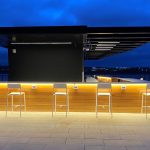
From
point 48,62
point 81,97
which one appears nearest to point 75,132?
point 81,97

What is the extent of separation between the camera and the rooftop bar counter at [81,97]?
25.9 ft

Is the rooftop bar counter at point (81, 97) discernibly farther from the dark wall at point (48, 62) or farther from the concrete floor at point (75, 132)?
the dark wall at point (48, 62)

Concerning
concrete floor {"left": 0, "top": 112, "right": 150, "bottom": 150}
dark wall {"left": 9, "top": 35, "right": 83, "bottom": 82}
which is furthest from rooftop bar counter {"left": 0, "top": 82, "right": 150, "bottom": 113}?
dark wall {"left": 9, "top": 35, "right": 83, "bottom": 82}

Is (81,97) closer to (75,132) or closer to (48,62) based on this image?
(75,132)

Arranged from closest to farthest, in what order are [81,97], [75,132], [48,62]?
[75,132] < [81,97] < [48,62]

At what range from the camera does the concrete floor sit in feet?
15.5

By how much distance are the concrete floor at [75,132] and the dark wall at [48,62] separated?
2827 mm

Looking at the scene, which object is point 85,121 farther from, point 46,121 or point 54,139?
point 54,139

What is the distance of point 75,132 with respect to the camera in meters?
5.62

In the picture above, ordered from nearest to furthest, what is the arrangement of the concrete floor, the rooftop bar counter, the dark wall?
1. the concrete floor
2. the rooftop bar counter
3. the dark wall

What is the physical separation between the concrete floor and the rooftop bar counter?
1.45ft

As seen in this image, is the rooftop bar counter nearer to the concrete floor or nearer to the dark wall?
the concrete floor

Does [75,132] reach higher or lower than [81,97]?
lower

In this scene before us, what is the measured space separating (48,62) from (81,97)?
264 centimetres
